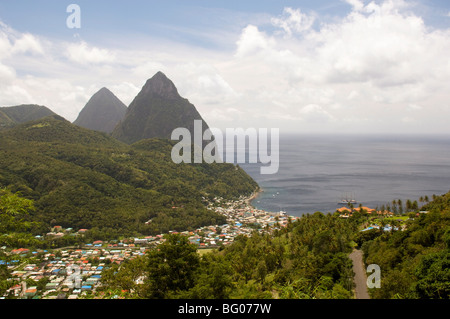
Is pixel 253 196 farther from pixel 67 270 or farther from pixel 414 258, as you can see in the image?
pixel 414 258

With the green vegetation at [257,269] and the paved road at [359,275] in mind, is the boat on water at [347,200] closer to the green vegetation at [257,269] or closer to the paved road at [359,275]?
the green vegetation at [257,269]

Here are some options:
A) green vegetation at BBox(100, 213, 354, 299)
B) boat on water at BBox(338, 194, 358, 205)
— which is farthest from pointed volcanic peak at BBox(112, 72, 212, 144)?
green vegetation at BBox(100, 213, 354, 299)

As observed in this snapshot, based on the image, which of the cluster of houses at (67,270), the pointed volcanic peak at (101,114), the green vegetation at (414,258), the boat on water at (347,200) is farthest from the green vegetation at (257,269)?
the pointed volcanic peak at (101,114)

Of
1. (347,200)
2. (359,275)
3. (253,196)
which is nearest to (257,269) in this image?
(359,275)

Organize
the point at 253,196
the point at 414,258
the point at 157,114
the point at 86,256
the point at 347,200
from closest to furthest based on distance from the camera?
the point at 414,258, the point at 86,256, the point at 347,200, the point at 253,196, the point at 157,114
